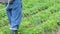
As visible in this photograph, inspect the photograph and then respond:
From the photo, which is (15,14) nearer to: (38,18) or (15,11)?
(15,11)

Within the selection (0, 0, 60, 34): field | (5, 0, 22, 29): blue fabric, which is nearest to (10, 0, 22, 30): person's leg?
(5, 0, 22, 29): blue fabric

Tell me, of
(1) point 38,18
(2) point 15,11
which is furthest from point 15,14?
(1) point 38,18

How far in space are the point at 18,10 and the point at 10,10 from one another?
0.58 feet

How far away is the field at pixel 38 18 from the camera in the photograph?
226 inches

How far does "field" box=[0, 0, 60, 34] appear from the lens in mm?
5739

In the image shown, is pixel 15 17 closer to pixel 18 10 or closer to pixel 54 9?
pixel 18 10

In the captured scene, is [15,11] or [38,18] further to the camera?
[38,18]

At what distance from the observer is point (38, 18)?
21.3 feet

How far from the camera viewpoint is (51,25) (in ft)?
19.6

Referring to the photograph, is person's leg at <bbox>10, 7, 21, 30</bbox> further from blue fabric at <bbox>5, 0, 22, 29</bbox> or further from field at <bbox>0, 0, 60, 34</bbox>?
field at <bbox>0, 0, 60, 34</bbox>

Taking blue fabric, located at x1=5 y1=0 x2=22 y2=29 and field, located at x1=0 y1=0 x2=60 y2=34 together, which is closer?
blue fabric, located at x1=5 y1=0 x2=22 y2=29

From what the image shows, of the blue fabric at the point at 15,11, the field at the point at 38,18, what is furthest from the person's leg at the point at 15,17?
the field at the point at 38,18

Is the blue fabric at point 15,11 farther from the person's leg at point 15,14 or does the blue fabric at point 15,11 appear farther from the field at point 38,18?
the field at point 38,18

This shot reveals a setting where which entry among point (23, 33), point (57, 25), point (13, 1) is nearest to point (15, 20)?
point (13, 1)
